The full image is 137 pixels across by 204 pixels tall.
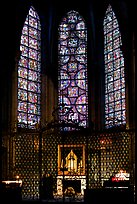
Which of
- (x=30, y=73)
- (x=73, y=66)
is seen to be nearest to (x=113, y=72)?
(x=73, y=66)

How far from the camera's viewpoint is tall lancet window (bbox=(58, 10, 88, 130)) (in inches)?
972

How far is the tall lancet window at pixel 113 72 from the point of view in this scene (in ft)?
74.4

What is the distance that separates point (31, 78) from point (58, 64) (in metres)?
1.99

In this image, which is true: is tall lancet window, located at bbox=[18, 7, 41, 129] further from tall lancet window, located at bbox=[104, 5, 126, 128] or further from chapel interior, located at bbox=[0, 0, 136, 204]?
tall lancet window, located at bbox=[104, 5, 126, 128]

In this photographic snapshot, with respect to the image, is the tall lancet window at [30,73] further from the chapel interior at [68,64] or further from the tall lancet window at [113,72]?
the tall lancet window at [113,72]

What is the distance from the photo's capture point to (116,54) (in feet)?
76.3

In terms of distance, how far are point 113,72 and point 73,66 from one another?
2609 millimetres

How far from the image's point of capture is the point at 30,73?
2386 cm

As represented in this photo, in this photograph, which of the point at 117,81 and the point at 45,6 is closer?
the point at 117,81

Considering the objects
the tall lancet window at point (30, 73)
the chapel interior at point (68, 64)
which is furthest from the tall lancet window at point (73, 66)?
the tall lancet window at point (30, 73)

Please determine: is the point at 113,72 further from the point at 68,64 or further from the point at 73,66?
the point at 68,64

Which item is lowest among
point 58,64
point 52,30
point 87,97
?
point 87,97

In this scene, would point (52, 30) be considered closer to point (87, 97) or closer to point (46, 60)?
point (46, 60)

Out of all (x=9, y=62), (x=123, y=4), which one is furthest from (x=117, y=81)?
(x=9, y=62)
